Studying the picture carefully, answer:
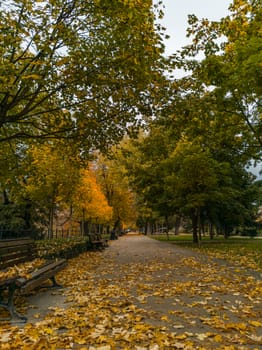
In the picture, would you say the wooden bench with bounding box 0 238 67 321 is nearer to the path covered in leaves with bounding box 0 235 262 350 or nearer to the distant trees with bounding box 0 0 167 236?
the path covered in leaves with bounding box 0 235 262 350

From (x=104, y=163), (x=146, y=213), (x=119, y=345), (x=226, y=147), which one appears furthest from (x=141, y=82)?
(x=146, y=213)

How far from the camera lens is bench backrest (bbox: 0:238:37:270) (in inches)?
235

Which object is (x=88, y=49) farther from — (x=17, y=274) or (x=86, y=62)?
(x=17, y=274)

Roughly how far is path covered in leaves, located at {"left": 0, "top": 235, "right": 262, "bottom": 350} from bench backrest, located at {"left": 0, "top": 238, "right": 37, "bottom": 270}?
1.15 meters

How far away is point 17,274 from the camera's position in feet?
17.2

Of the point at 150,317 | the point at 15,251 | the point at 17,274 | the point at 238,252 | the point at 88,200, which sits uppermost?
the point at 88,200

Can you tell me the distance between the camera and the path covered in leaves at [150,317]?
360 cm

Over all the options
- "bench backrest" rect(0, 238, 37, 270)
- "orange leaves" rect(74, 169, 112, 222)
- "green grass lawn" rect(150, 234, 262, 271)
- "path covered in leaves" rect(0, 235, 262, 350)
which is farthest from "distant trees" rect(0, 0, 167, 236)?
"orange leaves" rect(74, 169, 112, 222)

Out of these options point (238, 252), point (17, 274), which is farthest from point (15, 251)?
point (238, 252)

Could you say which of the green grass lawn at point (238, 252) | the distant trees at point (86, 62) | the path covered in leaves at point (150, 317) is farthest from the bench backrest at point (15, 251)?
the green grass lawn at point (238, 252)

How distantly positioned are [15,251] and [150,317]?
356 cm

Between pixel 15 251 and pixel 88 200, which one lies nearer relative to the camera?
pixel 15 251

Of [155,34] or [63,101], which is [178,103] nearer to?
[155,34]

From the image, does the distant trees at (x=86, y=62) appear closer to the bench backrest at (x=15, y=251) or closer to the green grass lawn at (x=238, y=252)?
the bench backrest at (x=15, y=251)
